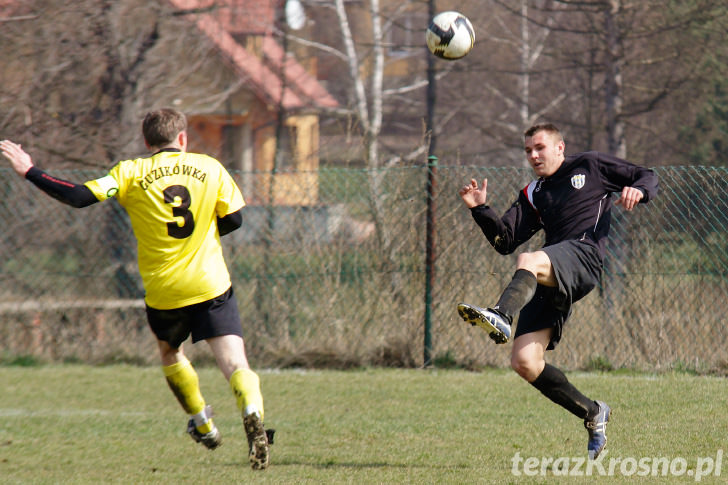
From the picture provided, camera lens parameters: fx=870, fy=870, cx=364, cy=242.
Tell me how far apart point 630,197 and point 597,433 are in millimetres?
1308

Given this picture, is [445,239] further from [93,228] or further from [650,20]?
[650,20]

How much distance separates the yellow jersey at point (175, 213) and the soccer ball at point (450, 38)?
8.26ft

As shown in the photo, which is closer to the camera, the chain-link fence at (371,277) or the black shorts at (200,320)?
the black shorts at (200,320)

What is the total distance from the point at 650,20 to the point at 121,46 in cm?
754

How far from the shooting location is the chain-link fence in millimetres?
7953

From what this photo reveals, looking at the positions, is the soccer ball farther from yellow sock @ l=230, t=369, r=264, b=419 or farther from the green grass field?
yellow sock @ l=230, t=369, r=264, b=419

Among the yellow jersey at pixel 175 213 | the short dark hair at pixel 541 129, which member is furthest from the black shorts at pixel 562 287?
the yellow jersey at pixel 175 213

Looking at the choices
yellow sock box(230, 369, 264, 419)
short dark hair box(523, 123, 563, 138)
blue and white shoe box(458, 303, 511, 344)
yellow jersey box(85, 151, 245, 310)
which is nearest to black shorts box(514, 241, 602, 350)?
blue and white shoe box(458, 303, 511, 344)

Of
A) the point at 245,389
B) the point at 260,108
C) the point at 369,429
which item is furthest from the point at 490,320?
the point at 260,108

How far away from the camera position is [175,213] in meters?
4.55

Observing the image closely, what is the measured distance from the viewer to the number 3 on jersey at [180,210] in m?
4.54

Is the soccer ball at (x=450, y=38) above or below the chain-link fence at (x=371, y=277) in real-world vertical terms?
above

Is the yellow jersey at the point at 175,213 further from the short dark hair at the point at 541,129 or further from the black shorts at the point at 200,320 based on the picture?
the short dark hair at the point at 541,129

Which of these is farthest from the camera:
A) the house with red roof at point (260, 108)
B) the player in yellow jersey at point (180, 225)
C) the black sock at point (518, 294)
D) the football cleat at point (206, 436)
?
the house with red roof at point (260, 108)
